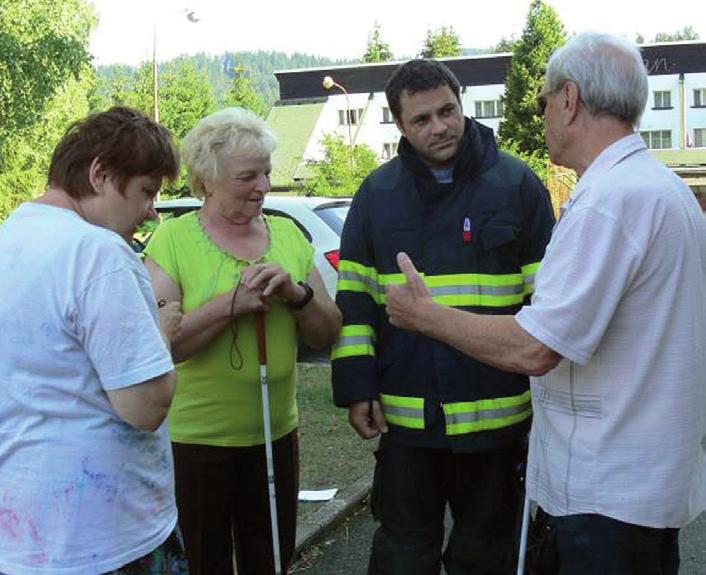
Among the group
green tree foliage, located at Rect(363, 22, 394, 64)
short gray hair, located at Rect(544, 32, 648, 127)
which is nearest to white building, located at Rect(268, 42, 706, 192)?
green tree foliage, located at Rect(363, 22, 394, 64)

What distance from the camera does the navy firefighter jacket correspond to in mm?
3359

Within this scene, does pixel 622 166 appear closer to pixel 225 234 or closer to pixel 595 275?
pixel 595 275

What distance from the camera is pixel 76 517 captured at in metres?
2.36

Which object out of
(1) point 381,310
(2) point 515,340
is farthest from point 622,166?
(1) point 381,310

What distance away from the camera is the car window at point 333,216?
8.86m

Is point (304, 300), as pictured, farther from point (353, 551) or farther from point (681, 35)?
point (681, 35)

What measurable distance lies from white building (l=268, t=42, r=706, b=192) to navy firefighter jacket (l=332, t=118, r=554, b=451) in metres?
55.1

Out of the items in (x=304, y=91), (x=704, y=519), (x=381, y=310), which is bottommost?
(x=704, y=519)

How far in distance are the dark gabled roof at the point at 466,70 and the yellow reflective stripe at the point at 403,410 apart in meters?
56.8

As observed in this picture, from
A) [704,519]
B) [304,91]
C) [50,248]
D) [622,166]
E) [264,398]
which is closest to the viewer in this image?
[50,248]

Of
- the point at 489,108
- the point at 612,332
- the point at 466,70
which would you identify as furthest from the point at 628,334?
the point at 466,70

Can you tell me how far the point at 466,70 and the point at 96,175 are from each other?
65.1 metres

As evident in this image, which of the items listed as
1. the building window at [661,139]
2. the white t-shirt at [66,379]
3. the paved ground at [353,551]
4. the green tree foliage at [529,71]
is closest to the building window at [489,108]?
the building window at [661,139]

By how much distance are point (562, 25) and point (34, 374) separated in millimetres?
46568
